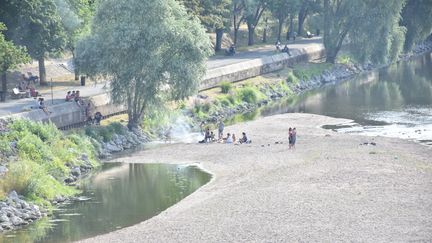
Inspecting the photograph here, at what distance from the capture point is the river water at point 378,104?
8050 centimetres

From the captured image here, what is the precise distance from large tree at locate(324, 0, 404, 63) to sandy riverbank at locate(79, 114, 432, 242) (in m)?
42.8

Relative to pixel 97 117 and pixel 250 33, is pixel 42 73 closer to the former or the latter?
pixel 97 117

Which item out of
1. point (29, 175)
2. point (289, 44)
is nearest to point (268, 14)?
point (289, 44)

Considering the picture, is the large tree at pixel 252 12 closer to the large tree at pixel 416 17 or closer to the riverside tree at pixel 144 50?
the large tree at pixel 416 17

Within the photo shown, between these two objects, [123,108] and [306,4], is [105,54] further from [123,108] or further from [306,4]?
[306,4]

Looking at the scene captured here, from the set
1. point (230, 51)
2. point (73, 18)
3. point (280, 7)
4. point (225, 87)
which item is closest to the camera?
point (73, 18)

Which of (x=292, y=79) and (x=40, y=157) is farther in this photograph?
(x=292, y=79)

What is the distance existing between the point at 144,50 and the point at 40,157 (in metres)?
15.5

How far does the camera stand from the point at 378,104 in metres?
96.4

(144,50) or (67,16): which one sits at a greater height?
(67,16)

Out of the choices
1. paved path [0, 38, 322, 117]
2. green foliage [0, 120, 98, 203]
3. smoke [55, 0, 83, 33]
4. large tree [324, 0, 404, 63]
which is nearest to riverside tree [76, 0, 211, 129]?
paved path [0, 38, 322, 117]

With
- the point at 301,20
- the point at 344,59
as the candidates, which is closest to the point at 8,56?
the point at 344,59

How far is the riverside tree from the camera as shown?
235 feet

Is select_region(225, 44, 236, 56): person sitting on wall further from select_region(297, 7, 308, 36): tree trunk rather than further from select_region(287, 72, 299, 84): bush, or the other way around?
select_region(297, 7, 308, 36): tree trunk
